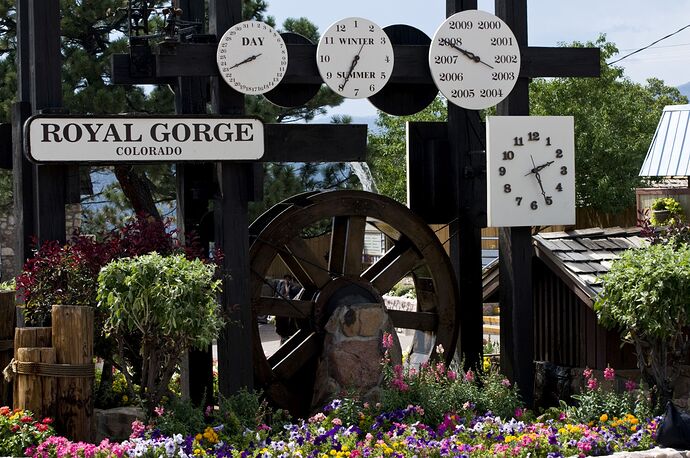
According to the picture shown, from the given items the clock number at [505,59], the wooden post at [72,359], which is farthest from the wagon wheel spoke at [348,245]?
the wooden post at [72,359]

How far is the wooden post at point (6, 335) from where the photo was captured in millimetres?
9031

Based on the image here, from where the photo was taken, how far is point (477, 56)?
33.0 ft

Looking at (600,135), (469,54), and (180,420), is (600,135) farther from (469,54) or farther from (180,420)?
(180,420)

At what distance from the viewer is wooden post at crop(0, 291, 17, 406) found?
29.6 ft

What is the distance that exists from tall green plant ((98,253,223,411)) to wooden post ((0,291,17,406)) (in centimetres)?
122

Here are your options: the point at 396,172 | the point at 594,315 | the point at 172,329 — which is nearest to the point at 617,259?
the point at 594,315

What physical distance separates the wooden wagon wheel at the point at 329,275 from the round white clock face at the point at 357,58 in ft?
4.77

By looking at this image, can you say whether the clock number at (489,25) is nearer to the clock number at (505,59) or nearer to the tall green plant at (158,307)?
the clock number at (505,59)

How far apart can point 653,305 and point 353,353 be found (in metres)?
2.64

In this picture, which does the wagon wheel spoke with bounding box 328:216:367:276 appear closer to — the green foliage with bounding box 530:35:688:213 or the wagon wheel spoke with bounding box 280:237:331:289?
the wagon wheel spoke with bounding box 280:237:331:289

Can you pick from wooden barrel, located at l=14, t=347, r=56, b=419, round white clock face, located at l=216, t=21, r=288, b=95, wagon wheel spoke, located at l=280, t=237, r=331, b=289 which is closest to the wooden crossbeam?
round white clock face, located at l=216, t=21, r=288, b=95

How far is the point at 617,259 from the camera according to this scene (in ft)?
33.5

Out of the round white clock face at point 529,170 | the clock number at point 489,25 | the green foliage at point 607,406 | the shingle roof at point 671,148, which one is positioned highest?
the clock number at point 489,25

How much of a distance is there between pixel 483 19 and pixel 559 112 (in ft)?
65.3
